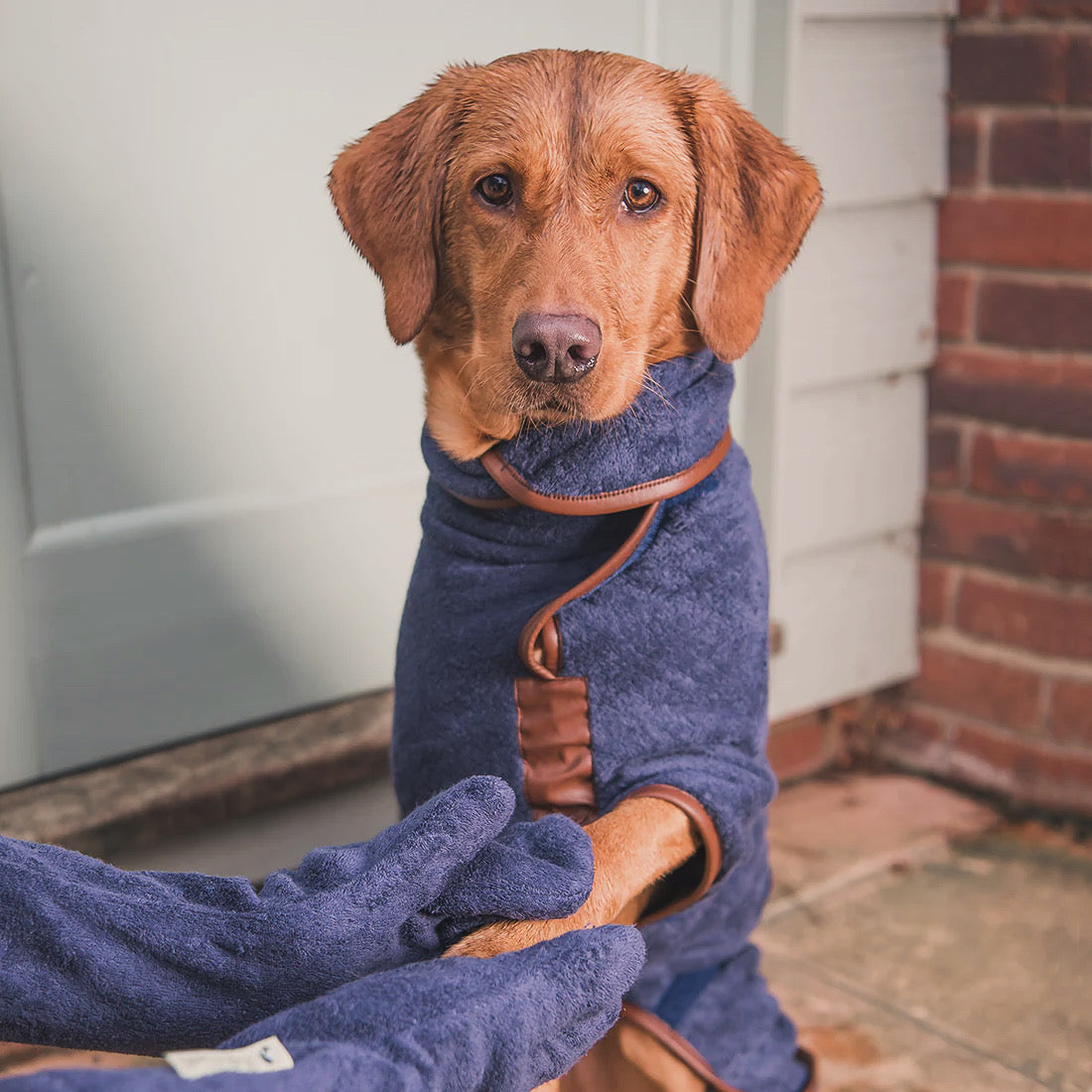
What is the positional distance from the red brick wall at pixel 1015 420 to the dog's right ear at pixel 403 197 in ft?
5.28

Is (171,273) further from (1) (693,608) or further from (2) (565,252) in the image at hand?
(1) (693,608)

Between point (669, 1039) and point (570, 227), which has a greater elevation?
point (570, 227)

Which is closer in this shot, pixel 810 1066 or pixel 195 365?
pixel 810 1066

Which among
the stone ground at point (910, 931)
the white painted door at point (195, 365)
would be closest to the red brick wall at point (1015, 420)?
the stone ground at point (910, 931)

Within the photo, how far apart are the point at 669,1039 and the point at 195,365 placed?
1.27 meters

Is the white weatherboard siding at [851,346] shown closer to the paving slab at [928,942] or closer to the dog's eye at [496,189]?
the paving slab at [928,942]

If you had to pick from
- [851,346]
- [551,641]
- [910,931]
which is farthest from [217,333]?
[910,931]

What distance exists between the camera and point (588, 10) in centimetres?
245

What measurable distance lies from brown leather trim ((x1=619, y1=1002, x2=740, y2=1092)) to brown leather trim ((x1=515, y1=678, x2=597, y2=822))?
297mm

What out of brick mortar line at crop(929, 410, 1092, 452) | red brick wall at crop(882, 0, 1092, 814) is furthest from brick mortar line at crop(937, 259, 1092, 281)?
brick mortar line at crop(929, 410, 1092, 452)

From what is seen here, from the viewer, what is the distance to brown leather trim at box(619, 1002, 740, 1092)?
163 cm

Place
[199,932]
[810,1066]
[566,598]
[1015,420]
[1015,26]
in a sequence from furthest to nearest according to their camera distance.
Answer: [1015,420], [1015,26], [810,1066], [566,598], [199,932]

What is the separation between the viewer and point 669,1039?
163 cm

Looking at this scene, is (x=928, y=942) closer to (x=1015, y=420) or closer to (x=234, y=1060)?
(x=1015, y=420)
